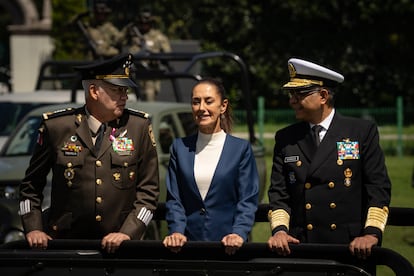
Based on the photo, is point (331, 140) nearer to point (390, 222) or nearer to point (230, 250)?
point (390, 222)

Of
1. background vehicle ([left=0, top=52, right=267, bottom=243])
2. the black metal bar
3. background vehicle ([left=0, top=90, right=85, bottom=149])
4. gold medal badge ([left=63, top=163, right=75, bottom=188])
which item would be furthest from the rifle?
the black metal bar

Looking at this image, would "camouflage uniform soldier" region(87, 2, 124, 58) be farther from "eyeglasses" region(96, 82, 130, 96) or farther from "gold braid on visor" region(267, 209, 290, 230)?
"gold braid on visor" region(267, 209, 290, 230)

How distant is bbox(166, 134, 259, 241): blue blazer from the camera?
17.5ft

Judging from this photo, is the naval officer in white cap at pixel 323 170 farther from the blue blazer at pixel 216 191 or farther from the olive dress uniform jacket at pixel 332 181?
the blue blazer at pixel 216 191

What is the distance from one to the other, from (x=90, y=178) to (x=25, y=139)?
16.5 feet

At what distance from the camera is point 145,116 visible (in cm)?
562

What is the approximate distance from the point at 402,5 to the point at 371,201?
31.7 m

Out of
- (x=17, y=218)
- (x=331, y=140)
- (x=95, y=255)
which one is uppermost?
(x=331, y=140)

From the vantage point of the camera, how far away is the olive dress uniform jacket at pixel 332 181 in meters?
5.14

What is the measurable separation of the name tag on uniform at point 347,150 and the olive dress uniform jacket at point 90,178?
89 cm

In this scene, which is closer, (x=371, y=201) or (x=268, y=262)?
(x=268, y=262)

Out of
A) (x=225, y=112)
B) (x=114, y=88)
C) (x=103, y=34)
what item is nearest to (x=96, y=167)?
(x=114, y=88)

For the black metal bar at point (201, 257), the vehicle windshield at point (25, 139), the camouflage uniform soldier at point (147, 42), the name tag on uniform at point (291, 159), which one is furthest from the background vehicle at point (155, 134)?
the camouflage uniform soldier at point (147, 42)

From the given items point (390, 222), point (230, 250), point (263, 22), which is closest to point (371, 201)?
point (390, 222)
